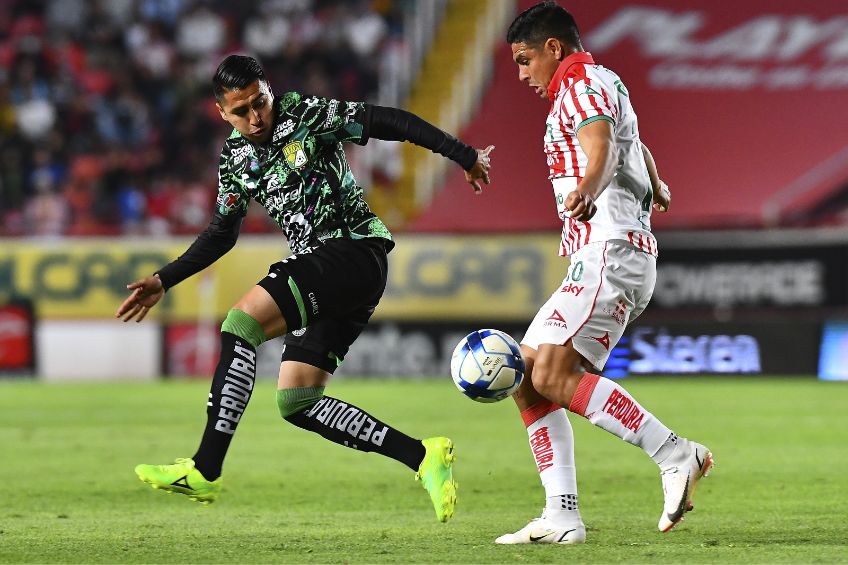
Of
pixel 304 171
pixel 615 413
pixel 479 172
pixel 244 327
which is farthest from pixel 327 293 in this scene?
pixel 615 413

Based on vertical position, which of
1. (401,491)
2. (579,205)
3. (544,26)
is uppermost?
(544,26)

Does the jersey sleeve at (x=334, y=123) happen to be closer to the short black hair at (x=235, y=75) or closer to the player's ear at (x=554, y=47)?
the short black hair at (x=235, y=75)

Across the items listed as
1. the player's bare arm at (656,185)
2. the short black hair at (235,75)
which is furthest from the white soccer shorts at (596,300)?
the short black hair at (235,75)

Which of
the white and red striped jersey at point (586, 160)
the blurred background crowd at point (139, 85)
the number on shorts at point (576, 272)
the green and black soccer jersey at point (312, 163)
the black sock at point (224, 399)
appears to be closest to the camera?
the white and red striped jersey at point (586, 160)

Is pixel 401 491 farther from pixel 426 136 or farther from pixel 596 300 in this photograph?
pixel 596 300

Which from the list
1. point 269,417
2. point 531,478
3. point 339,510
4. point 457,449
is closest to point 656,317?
point 269,417

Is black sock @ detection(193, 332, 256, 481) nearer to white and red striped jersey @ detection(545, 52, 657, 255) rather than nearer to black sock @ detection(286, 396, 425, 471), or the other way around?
black sock @ detection(286, 396, 425, 471)

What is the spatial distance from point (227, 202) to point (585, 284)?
1.79 metres

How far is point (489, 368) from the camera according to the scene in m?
5.74

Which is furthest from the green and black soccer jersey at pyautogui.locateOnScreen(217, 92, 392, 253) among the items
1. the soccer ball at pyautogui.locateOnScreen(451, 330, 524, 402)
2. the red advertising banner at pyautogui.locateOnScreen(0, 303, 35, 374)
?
the red advertising banner at pyautogui.locateOnScreen(0, 303, 35, 374)

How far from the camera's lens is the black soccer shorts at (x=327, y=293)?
6.10 meters

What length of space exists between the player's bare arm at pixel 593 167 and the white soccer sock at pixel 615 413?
2.46 ft

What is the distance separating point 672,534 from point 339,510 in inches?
73.0

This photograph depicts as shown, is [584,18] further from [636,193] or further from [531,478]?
[636,193]
